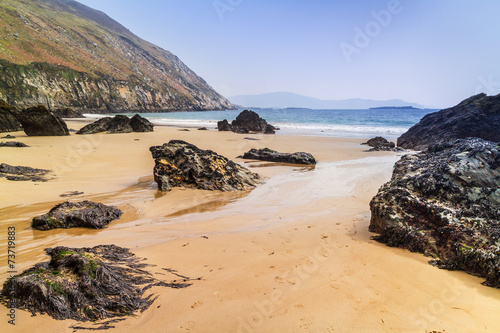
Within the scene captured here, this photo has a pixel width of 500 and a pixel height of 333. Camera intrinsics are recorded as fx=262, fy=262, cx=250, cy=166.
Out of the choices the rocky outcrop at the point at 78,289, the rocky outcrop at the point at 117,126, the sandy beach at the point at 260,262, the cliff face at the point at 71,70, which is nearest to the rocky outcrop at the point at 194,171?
the sandy beach at the point at 260,262

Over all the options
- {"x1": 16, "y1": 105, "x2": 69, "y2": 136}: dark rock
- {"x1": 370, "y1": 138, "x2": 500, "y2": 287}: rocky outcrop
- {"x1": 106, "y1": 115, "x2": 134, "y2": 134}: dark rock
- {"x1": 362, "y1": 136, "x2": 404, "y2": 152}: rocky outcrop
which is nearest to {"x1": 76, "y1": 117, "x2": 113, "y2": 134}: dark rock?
{"x1": 106, "y1": 115, "x2": 134, "y2": 134}: dark rock

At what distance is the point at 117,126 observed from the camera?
1973 cm

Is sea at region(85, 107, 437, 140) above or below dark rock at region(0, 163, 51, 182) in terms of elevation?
above

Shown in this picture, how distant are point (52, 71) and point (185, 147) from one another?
65172mm

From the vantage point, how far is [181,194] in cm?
650

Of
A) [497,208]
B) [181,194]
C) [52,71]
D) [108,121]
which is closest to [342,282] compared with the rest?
[497,208]

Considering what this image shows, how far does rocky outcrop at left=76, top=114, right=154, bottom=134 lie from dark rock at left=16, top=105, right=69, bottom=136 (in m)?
2.04

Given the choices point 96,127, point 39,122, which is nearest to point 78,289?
point 39,122

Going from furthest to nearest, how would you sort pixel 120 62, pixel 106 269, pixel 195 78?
pixel 195 78
pixel 120 62
pixel 106 269

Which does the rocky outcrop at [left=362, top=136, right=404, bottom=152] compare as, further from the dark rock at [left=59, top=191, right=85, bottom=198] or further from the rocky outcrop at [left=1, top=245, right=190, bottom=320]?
the rocky outcrop at [left=1, top=245, right=190, bottom=320]

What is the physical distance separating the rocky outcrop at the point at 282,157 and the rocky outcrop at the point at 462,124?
10.7 meters

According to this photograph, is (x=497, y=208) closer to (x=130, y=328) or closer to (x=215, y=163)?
(x=130, y=328)

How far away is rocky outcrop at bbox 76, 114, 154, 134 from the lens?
1859cm

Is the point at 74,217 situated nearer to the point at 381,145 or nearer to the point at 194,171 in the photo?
the point at 194,171
